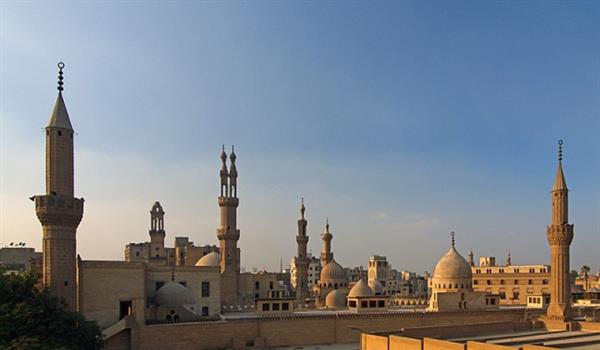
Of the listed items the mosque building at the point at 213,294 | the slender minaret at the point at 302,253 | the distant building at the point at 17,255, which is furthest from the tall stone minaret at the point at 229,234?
the distant building at the point at 17,255

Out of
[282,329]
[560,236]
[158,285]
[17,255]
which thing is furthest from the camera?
[17,255]

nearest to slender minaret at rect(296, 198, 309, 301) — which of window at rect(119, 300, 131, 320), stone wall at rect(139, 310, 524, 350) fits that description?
stone wall at rect(139, 310, 524, 350)

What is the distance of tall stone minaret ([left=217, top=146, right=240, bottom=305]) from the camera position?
1620 inches

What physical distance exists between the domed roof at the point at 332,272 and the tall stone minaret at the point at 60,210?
28.5 metres

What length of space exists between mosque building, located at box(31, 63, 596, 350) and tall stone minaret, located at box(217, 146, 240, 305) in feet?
0.26

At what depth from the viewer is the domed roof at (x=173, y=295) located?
29938mm

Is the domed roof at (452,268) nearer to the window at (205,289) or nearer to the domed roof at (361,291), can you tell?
the domed roof at (361,291)

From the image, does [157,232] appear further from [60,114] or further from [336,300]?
[60,114]

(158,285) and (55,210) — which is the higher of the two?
(55,210)

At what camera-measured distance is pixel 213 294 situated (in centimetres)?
3328

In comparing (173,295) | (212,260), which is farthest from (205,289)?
(212,260)

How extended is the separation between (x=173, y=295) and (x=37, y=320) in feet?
30.8

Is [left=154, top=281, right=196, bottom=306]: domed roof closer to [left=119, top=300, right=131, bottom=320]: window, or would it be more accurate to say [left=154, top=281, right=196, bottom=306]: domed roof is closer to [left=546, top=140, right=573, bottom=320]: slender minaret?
[left=119, top=300, right=131, bottom=320]: window

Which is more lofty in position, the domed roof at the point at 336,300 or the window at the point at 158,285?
the window at the point at 158,285
